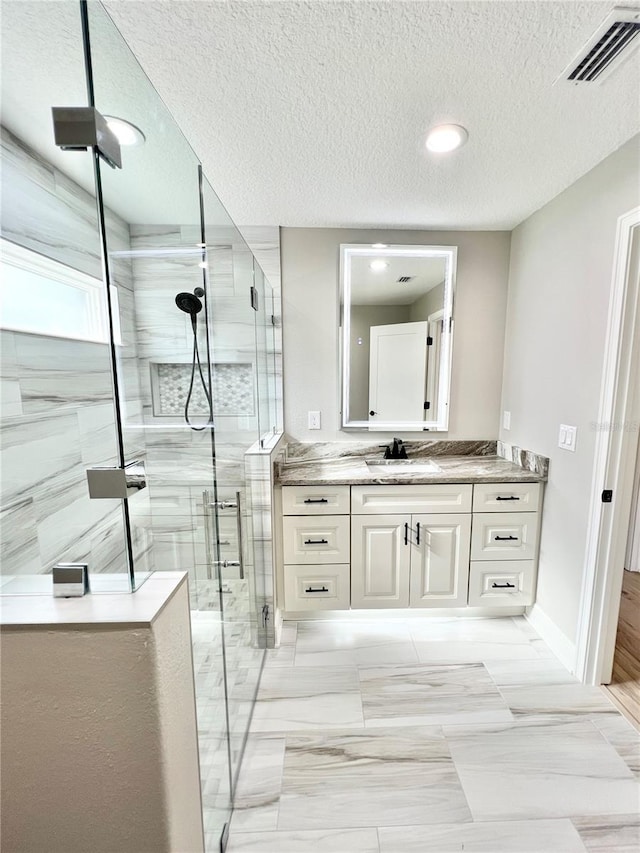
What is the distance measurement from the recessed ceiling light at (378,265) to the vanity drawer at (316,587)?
188 cm

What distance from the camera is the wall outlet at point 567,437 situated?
5.54 feet

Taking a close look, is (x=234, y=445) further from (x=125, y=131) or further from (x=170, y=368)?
(x=125, y=131)

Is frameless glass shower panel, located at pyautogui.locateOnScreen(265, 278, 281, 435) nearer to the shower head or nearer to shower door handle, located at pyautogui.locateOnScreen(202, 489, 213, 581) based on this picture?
the shower head

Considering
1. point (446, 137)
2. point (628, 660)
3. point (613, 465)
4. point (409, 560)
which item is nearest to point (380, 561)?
point (409, 560)

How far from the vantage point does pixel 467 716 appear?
1.49 m

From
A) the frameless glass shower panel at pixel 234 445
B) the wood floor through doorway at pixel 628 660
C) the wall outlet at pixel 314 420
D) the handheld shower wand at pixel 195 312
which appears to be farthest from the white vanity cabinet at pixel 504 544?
the handheld shower wand at pixel 195 312

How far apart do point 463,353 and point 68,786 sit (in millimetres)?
2524

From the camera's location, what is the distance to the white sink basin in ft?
6.90

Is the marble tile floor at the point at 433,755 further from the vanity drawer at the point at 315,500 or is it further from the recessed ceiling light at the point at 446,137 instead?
the recessed ceiling light at the point at 446,137

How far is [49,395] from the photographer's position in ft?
4.01

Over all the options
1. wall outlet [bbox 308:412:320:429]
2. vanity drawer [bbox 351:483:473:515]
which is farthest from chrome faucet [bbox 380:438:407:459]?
wall outlet [bbox 308:412:320:429]

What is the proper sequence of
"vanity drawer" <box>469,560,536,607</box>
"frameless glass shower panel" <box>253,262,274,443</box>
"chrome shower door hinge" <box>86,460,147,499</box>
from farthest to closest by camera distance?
"vanity drawer" <box>469,560,536,607</box>
"frameless glass shower panel" <box>253,262,274,443</box>
"chrome shower door hinge" <box>86,460,147,499</box>

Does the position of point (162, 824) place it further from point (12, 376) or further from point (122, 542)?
point (12, 376)

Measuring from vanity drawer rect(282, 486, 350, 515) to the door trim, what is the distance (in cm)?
120
